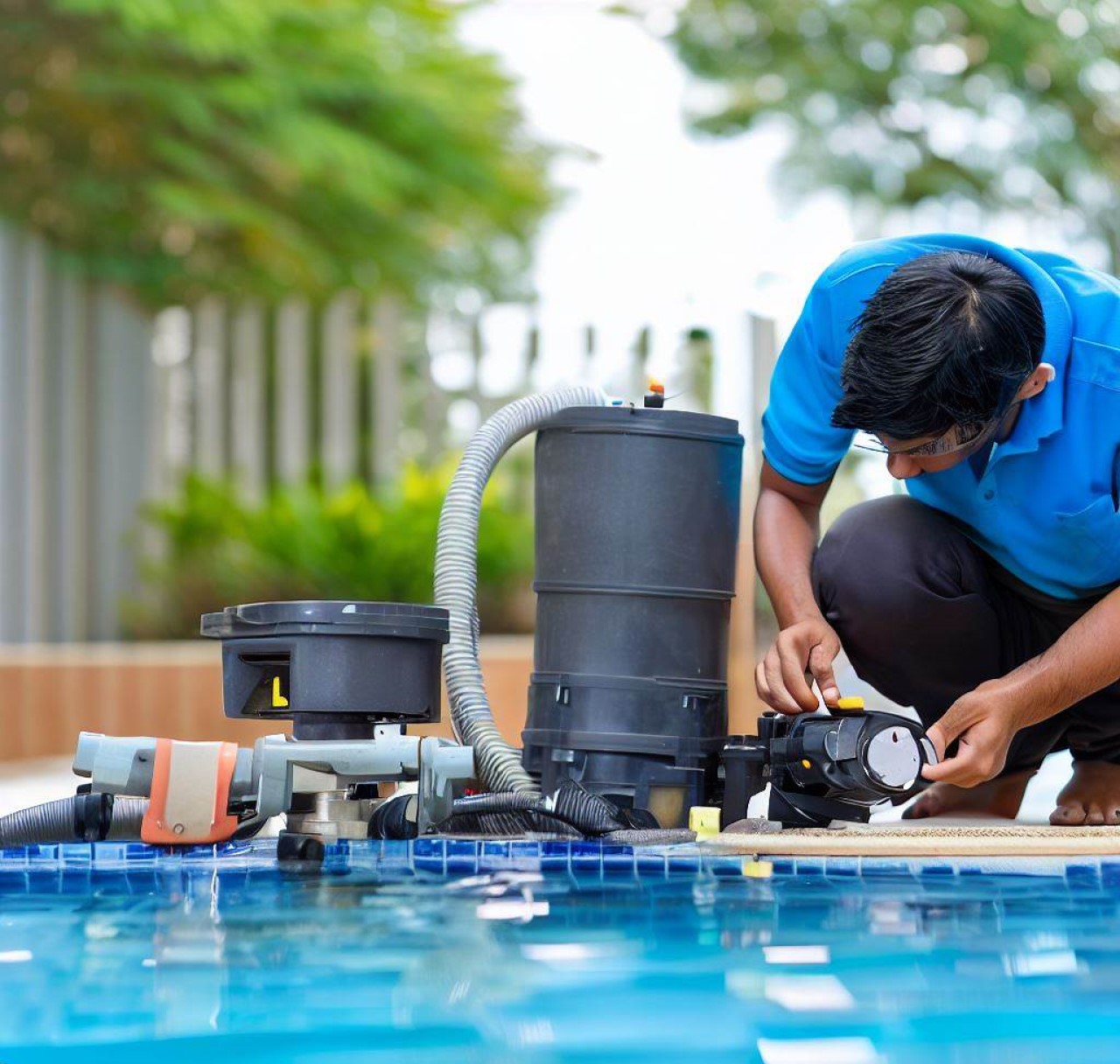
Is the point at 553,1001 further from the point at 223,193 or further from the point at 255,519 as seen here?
the point at 223,193

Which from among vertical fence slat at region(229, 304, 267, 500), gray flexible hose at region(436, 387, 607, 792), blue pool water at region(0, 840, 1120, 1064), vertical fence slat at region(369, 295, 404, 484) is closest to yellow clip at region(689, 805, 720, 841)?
blue pool water at region(0, 840, 1120, 1064)

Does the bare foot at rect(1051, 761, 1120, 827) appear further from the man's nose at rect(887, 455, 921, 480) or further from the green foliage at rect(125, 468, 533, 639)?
the green foliage at rect(125, 468, 533, 639)

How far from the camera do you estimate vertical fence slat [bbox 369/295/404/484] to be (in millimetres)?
6488

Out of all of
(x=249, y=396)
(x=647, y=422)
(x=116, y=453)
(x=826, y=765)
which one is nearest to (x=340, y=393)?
(x=249, y=396)

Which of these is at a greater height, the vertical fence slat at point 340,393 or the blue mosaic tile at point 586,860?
the vertical fence slat at point 340,393

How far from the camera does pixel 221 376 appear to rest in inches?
269

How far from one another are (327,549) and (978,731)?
440 cm

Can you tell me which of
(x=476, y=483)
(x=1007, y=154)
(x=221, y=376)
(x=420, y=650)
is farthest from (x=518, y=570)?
(x=1007, y=154)

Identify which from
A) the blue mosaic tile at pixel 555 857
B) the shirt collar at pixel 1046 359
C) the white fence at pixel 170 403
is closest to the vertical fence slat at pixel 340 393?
the white fence at pixel 170 403

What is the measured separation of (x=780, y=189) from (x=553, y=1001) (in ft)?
30.9

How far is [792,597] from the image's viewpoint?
100 inches

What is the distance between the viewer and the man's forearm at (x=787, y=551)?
254cm

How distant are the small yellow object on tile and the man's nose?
60 cm

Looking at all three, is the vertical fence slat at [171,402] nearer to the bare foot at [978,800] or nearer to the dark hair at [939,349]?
the bare foot at [978,800]
